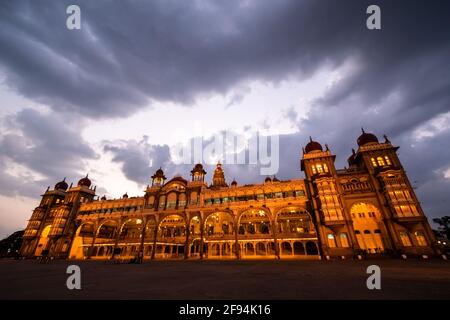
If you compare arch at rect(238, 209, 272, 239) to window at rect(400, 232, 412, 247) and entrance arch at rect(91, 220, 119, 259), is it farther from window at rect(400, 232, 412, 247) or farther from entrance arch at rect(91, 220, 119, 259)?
entrance arch at rect(91, 220, 119, 259)

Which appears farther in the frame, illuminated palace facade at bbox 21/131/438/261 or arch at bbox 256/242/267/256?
arch at bbox 256/242/267/256

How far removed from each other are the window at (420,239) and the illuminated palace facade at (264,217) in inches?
4.7

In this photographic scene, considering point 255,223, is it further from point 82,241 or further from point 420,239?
point 82,241

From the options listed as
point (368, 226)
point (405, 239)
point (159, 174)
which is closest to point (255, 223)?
point (368, 226)

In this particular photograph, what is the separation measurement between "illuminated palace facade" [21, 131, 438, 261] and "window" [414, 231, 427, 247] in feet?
0.40

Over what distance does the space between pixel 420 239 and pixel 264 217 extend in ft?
88.0

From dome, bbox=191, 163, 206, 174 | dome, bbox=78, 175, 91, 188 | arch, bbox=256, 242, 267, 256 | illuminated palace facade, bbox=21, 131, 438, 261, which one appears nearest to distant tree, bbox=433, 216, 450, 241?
illuminated palace facade, bbox=21, 131, 438, 261

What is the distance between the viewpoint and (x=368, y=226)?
36.2 m

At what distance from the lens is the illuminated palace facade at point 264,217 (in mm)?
33075

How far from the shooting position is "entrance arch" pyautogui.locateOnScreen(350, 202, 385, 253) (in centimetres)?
3472

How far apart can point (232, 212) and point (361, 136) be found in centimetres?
3211
